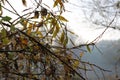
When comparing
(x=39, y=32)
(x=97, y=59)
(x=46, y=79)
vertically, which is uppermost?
(x=39, y=32)

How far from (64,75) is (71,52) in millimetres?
207

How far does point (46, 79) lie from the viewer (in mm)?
2293

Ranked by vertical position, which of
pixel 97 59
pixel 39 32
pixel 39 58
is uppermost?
pixel 39 32

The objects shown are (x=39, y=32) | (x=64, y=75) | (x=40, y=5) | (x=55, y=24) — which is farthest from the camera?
(x=64, y=75)

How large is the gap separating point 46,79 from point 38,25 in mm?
483

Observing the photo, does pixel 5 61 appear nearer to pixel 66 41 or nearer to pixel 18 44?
pixel 18 44

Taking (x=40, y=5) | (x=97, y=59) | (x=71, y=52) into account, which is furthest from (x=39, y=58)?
(x=97, y=59)

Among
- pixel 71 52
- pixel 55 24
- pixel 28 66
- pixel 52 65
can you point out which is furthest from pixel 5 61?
pixel 55 24

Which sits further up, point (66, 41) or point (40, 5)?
point (40, 5)

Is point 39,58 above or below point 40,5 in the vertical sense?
below

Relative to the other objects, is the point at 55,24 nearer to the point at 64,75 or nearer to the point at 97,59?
the point at 64,75

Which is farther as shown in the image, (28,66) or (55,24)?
(28,66)

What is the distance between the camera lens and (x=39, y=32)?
6.75ft

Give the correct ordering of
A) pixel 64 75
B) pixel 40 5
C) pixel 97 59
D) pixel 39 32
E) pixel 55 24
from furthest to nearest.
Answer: pixel 97 59 < pixel 64 75 < pixel 39 32 < pixel 40 5 < pixel 55 24
